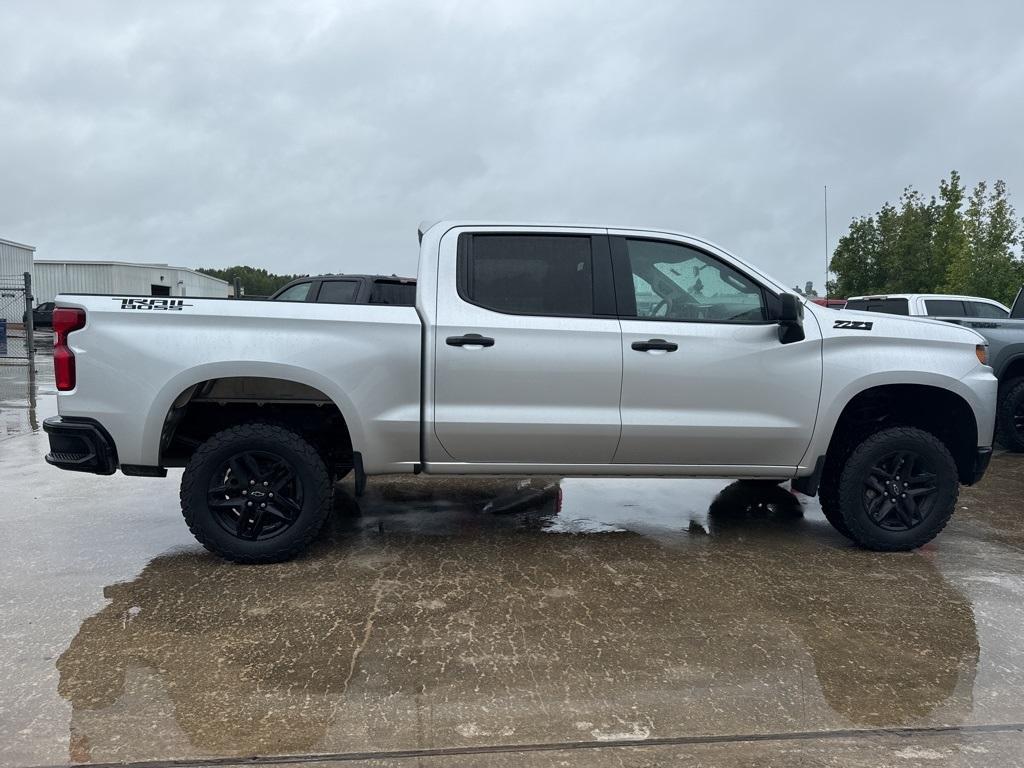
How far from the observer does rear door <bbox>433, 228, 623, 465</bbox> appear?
157 inches

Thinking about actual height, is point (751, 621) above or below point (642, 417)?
below

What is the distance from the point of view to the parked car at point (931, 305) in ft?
33.3

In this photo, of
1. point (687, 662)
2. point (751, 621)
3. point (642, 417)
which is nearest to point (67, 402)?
point (642, 417)

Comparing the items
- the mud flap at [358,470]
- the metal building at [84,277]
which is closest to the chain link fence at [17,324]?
the metal building at [84,277]

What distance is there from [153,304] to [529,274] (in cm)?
207

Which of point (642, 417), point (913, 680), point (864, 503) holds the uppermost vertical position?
point (642, 417)

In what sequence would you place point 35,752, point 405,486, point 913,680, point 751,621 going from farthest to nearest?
point 405,486 < point 751,621 < point 913,680 < point 35,752

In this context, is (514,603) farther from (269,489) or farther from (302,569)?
(269,489)

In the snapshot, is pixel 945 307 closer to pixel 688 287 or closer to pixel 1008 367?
pixel 1008 367

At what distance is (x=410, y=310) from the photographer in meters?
4.02

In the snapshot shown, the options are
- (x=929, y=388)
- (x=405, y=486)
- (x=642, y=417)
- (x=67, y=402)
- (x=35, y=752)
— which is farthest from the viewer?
(x=405, y=486)

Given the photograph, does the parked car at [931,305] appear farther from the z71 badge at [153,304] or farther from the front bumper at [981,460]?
the z71 badge at [153,304]

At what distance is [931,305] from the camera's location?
10578 millimetres

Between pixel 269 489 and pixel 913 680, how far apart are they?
3.22m
